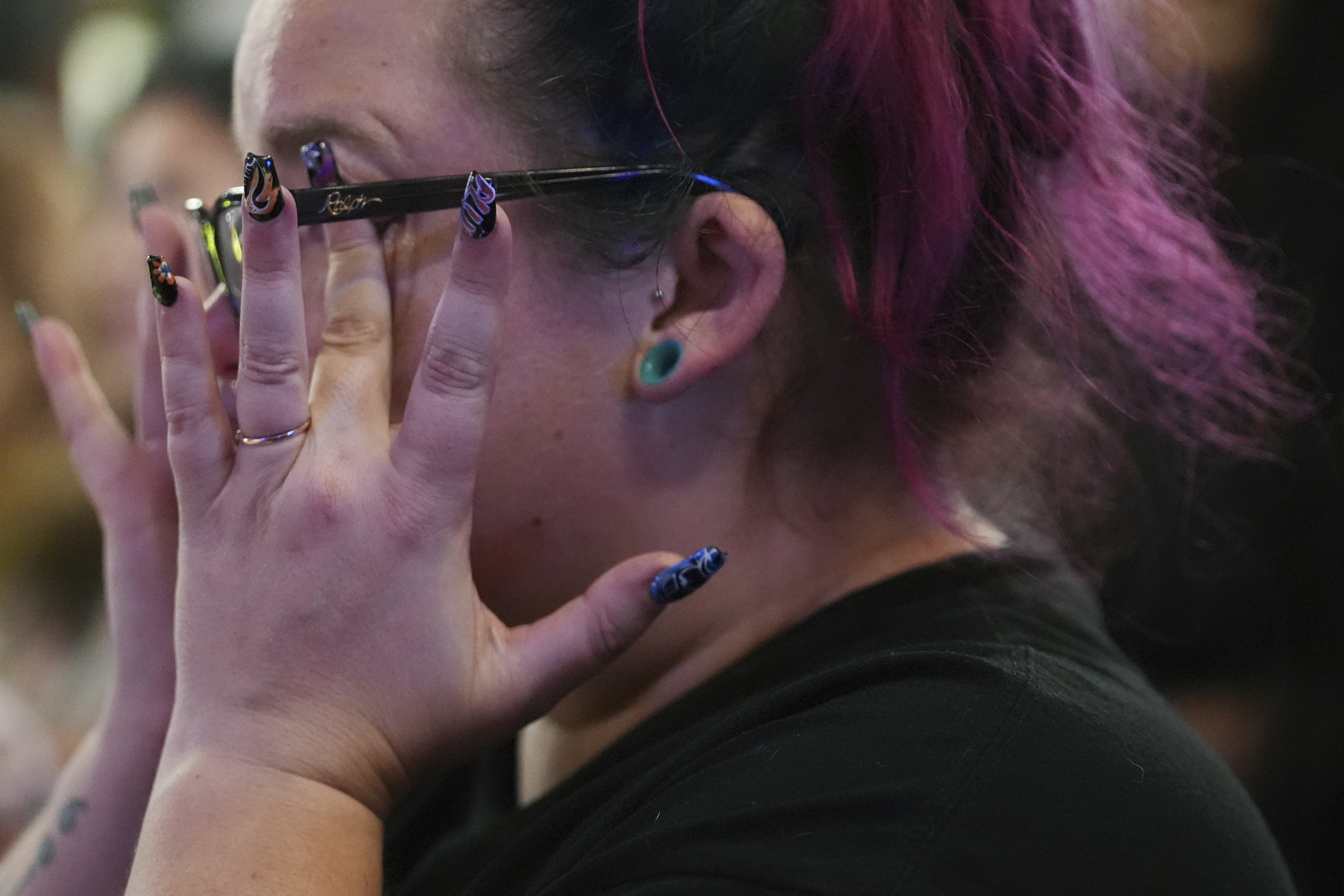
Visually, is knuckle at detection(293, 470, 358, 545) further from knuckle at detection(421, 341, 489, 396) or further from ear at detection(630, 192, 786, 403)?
ear at detection(630, 192, 786, 403)

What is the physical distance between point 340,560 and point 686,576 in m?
0.25

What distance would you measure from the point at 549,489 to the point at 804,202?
32cm

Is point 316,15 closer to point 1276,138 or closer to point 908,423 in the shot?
point 908,423

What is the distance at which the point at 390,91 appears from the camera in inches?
35.3

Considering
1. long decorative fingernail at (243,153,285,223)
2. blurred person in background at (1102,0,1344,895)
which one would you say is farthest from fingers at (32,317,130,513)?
blurred person in background at (1102,0,1344,895)

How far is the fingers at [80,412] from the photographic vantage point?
1188 millimetres

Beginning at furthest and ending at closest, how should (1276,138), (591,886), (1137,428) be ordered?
(1276,138) < (1137,428) < (591,886)

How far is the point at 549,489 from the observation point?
3.13 feet

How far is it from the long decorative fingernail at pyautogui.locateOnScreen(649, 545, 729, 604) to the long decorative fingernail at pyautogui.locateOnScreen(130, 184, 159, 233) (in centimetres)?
68

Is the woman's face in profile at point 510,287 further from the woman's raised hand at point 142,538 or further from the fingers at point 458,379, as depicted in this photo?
the woman's raised hand at point 142,538

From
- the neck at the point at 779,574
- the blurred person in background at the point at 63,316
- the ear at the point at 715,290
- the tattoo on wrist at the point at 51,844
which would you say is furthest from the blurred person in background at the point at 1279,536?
the blurred person in background at the point at 63,316

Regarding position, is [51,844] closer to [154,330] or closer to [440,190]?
[154,330]

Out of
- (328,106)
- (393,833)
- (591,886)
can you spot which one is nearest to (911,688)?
(591,886)

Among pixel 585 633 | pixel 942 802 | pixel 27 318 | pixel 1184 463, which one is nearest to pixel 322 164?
pixel 585 633
